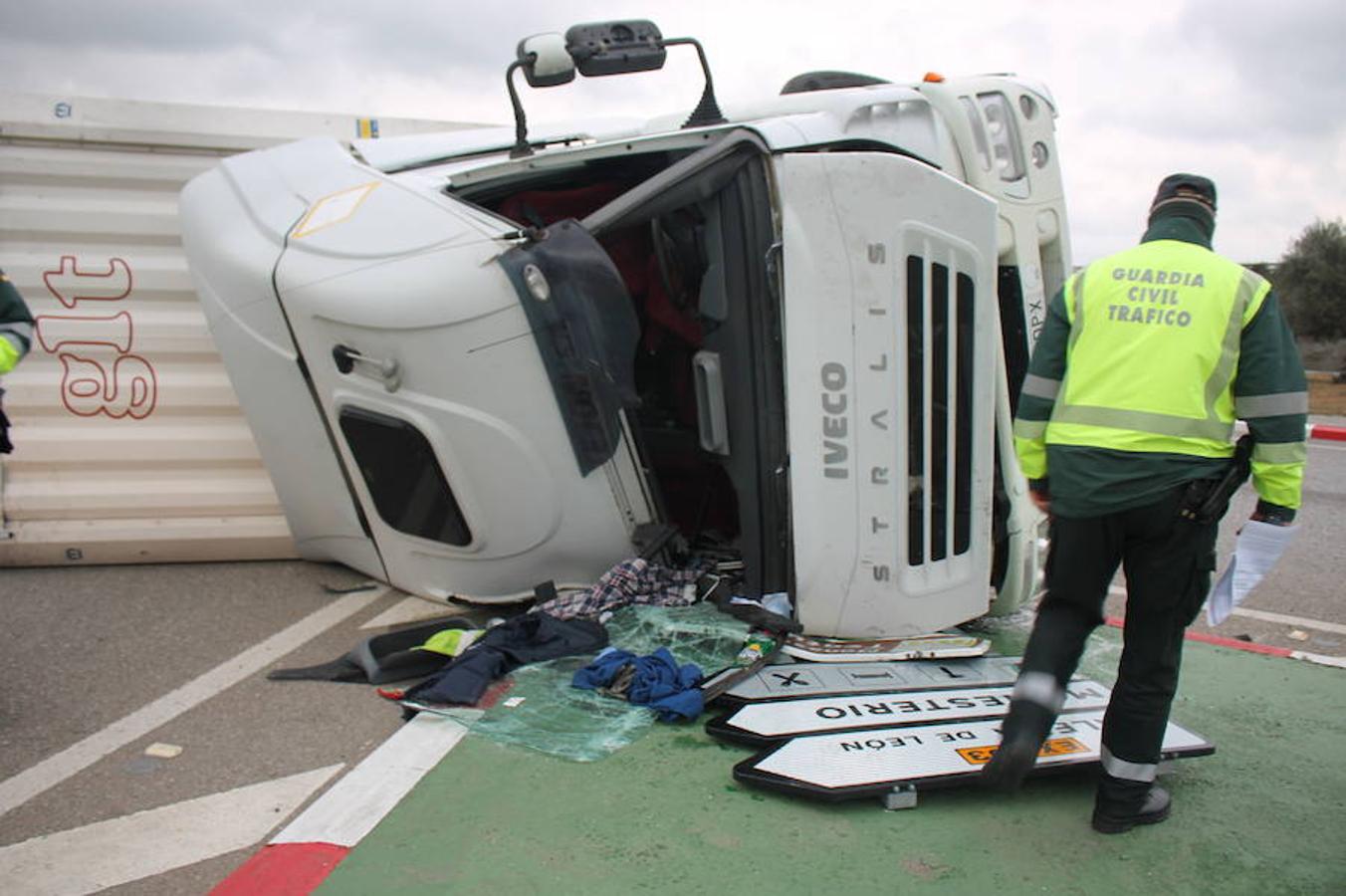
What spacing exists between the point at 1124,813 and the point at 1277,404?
0.97 m

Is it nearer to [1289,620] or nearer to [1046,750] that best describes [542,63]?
[1046,750]

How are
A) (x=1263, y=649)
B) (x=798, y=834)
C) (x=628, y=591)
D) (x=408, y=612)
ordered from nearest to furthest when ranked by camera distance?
(x=798, y=834)
(x=628, y=591)
(x=1263, y=649)
(x=408, y=612)

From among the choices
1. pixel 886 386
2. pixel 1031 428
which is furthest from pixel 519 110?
pixel 1031 428

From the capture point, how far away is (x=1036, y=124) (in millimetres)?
3658

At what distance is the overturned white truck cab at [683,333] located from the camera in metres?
3.19

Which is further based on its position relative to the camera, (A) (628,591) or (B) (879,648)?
(A) (628,591)

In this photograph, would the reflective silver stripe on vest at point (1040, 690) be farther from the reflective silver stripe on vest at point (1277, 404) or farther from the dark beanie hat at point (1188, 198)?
the dark beanie hat at point (1188, 198)

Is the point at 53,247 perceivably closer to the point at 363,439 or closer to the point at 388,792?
the point at 363,439

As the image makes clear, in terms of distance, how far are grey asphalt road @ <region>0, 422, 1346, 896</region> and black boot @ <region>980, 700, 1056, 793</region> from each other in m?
1.60

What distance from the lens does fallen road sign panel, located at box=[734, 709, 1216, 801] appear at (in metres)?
2.51

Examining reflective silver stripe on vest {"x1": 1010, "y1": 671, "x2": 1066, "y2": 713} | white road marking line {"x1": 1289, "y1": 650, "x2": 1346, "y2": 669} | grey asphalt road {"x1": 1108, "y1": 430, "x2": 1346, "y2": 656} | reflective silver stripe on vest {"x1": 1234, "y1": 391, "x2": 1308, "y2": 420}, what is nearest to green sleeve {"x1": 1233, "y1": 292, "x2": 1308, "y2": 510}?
reflective silver stripe on vest {"x1": 1234, "y1": 391, "x2": 1308, "y2": 420}

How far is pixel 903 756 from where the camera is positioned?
2.64 meters

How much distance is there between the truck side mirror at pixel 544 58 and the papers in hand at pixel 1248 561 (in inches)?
104

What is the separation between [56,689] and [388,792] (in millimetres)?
1359
